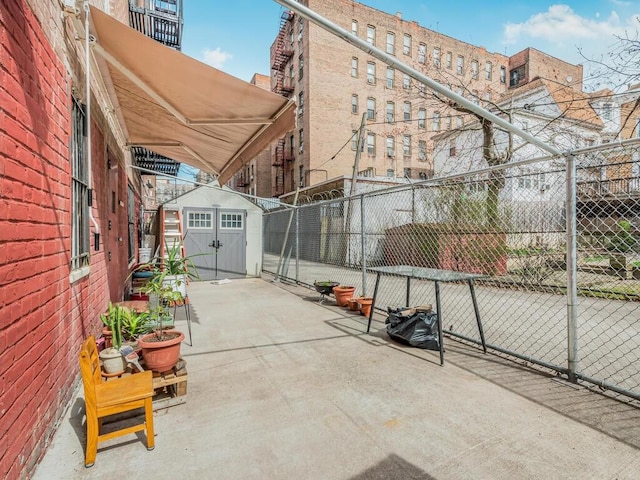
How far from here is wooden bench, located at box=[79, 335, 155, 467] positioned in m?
2.15

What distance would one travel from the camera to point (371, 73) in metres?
27.6

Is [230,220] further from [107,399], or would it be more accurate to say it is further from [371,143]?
[371,143]

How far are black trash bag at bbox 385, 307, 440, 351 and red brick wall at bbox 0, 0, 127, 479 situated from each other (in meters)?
3.52

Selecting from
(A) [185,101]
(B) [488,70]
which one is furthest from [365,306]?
(B) [488,70]

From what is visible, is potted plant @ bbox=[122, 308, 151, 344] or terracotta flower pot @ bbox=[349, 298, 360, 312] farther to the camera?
terracotta flower pot @ bbox=[349, 298, 360, 312]

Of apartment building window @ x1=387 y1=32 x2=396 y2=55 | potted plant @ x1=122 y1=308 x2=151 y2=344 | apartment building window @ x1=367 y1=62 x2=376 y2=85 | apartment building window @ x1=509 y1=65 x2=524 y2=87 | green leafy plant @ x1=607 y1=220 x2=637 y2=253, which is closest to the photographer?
potted plant @ x1=122 y1=308 x2=151 y2=344

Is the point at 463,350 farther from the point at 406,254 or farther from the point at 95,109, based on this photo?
the point at 406,254

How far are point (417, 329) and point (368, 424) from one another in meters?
1.89

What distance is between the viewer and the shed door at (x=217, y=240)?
10672mm

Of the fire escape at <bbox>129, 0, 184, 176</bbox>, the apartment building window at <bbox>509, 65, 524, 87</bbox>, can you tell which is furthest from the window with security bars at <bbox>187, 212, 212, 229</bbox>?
the apartment building window at <bbox>509, 65, 524, 87</bbox>

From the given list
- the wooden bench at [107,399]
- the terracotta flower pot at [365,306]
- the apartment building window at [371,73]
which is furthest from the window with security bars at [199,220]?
the apartment building window at [371,73]

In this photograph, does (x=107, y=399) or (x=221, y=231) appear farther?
(x=221, y=231)

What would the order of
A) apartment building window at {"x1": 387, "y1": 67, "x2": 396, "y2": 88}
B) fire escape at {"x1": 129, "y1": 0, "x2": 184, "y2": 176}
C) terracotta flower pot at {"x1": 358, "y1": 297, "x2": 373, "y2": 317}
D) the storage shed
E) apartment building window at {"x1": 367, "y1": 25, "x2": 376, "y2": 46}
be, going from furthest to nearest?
apartment building window at {"x1": 387, "y1": 67, "x2": 396, "y2": 88} → apartment building window at {"x1": 367, "y1": 25, "x2": 376, "y2": 46} → the storage shed → fire escape at {"x1": 129, "y1": 0, "x2": 184, "y2": 176} → terracotta flower pot at {"x1": 358, "y1": 297, "x2": 373, "y2": 317}

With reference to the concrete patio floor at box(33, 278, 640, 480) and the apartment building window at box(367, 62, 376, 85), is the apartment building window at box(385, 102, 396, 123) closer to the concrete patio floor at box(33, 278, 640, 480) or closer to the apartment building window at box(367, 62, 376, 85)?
the apartment building window at box(367, 62, 376, 85)
